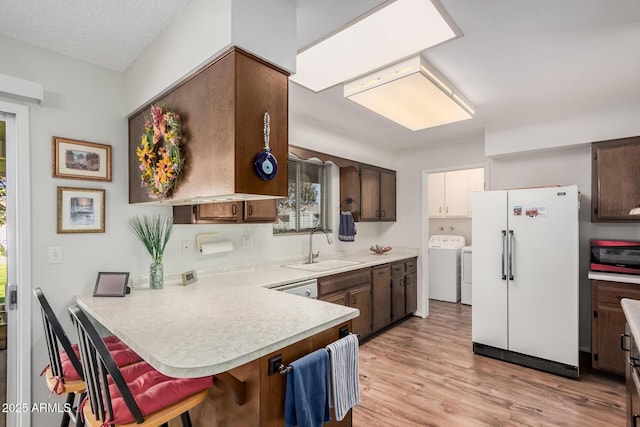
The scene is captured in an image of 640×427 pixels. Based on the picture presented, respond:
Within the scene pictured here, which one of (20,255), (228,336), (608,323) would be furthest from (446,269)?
(20,255)

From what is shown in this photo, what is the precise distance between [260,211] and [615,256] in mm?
3191

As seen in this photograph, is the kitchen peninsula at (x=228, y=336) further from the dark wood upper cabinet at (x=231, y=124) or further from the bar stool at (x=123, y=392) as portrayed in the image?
the dark wood upper cabinet at (x=231, y=124)

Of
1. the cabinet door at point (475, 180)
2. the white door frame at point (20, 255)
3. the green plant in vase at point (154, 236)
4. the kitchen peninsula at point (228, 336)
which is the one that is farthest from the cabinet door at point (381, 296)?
the white door frame at point (20, 255)

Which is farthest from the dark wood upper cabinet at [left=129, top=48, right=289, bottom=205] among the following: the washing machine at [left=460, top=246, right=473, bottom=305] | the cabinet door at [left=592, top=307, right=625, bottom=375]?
the washing machine at [left=460, top=246, right=473, bottom=305]

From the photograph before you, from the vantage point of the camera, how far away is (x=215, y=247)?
2689 millimetres

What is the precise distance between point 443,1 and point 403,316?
3728mm

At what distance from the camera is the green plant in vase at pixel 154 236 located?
228 cm

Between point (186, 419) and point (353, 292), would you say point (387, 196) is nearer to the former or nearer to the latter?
point (353, 292)

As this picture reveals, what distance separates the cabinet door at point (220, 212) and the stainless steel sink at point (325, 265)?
0.98 metres

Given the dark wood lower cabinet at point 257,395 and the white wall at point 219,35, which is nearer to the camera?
the dark wood lower cabinet at point 257,395

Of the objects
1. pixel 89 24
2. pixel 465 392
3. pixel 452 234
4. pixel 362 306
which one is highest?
pixel 89 24

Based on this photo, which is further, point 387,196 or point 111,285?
point 387,196

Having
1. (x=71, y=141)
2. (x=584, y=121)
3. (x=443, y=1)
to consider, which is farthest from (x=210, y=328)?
(x=584, y=121)

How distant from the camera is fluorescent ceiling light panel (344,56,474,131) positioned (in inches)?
84.2
